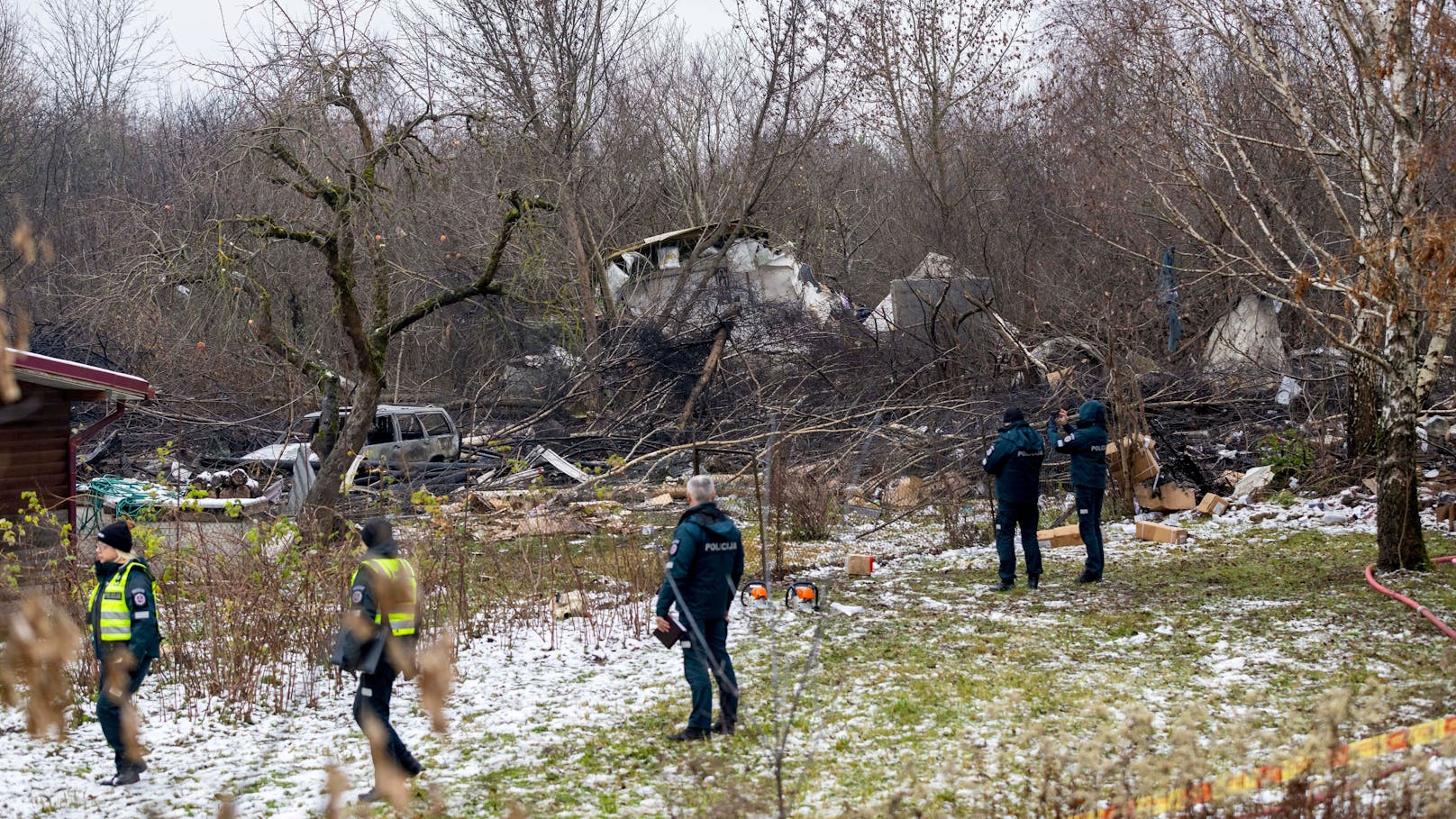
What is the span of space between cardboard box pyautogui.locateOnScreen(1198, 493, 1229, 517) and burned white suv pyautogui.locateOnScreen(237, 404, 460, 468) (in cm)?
1143

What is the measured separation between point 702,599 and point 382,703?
1836mm

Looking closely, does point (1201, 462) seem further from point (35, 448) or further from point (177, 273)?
point (35, 448)

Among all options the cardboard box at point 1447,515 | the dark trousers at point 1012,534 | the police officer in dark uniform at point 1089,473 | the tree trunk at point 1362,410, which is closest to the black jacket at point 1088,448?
the police officer in dark uniform at point 1089,473

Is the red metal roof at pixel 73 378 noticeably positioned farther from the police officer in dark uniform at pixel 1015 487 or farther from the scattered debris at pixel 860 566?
the police officer in dark uniform at pixel 1015 487

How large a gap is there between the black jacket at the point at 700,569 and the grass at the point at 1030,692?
2.13ft

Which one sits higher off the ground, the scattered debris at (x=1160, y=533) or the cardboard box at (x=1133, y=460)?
the cardboard box at (x=1133, y=460)

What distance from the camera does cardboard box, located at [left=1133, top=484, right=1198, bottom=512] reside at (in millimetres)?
15234

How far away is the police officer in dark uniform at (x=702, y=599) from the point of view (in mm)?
6828

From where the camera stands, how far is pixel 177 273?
13031 millimetres

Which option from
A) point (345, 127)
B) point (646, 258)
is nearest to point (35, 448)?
point (345, 127)

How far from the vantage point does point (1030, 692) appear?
24.5ft

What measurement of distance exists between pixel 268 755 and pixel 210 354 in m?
15.7

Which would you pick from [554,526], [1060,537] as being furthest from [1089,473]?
[554,526]

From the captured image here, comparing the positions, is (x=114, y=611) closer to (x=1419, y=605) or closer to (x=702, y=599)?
(x=702, y=599)
